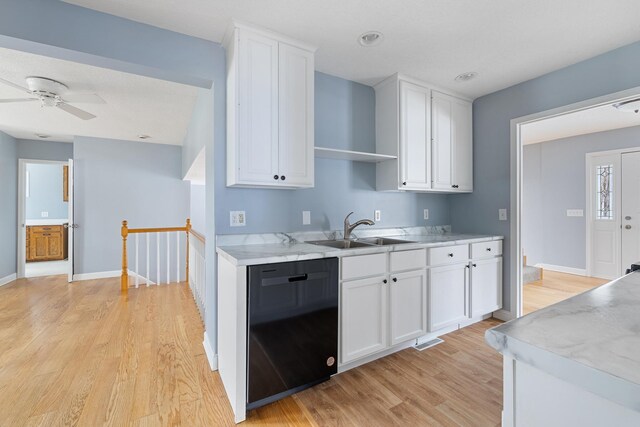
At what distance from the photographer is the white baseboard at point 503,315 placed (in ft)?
9.86

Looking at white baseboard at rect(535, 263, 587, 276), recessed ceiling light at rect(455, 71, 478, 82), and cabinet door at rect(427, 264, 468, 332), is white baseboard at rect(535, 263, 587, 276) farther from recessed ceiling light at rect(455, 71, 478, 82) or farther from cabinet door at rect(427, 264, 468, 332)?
recessed ceiling light at rect(455, 71, 478, 82)

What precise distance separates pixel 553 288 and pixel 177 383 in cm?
493

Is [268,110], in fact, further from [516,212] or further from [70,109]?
[516,212]

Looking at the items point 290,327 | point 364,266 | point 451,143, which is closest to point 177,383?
point 290,327

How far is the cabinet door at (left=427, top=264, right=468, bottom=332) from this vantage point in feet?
8.26

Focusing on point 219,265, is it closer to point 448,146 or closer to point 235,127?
point 235,127

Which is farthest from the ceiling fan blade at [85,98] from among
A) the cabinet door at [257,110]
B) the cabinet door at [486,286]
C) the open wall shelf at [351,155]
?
the cabinet door at [486,286]

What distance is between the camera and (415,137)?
2.84 metres

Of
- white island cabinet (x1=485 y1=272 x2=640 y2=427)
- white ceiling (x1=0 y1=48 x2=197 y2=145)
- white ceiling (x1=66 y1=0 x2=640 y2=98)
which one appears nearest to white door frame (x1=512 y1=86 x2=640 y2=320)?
white ceiling (x1=66 y1=0 x2=640 y2=98)

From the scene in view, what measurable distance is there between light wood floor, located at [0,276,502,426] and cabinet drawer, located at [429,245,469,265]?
0.72m

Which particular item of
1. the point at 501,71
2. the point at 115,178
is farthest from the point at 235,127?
the point at 115,178

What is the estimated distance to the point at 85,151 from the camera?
498 centimetres

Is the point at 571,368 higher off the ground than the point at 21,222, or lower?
lower

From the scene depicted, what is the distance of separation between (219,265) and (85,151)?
4604 mm
